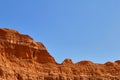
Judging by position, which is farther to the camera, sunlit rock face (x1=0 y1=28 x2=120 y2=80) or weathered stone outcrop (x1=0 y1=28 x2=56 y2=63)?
weathered stone outcrop (x1=0 y1=28 x2=56 y2=63)

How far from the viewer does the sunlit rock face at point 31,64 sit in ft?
200

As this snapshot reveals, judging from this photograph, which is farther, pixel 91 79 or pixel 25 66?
pixel 91 79

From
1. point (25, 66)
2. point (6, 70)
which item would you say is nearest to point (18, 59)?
point (25, 66)

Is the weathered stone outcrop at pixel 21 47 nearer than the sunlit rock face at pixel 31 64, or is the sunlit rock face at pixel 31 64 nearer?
the sunlit rock face at pixel 31 64

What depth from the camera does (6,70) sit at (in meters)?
58.0

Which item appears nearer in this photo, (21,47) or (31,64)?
(31,64)

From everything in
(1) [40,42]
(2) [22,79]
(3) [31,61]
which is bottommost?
(2) [22,79]

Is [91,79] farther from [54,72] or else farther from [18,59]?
[18,59]

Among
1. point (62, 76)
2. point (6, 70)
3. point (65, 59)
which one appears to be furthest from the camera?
point (65, 59)

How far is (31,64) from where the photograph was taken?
2596 inches

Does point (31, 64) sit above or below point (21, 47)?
below

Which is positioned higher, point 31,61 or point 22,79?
point 31,61

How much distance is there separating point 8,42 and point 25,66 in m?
5.61

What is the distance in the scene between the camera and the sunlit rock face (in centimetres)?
6103
